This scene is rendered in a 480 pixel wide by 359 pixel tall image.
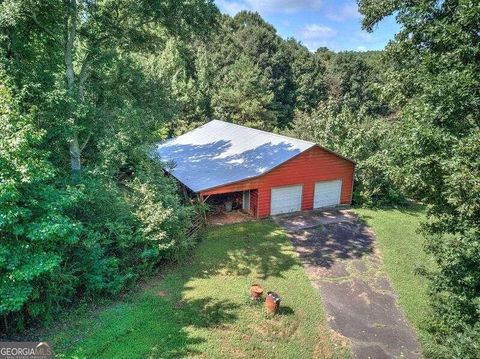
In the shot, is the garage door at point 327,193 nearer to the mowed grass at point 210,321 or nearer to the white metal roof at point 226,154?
the white metal roof at point 226,154

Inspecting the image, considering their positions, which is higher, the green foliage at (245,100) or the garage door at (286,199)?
the green foliage at (245,100)

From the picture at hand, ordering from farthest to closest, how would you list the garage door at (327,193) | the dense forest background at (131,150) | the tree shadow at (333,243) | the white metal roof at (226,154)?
the garage door at (327,193)
the white metal roof at (226,154)
the tree shadow at (333,243)
the dense forest background at (131,150)

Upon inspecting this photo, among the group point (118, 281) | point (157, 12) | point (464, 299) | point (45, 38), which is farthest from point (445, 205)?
point (45, 38)

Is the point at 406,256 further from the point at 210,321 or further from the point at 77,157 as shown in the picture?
the point at 77,157

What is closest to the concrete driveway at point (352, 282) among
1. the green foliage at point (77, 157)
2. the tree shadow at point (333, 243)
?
the tree shadow at point (333, 243)

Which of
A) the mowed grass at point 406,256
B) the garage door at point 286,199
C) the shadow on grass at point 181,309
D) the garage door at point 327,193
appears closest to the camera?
the shadow on grass at point 181,309

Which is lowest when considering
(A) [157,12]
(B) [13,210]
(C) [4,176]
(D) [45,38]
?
(B) [13,210]

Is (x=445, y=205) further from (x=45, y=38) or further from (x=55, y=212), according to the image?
(x=45, y=38)
